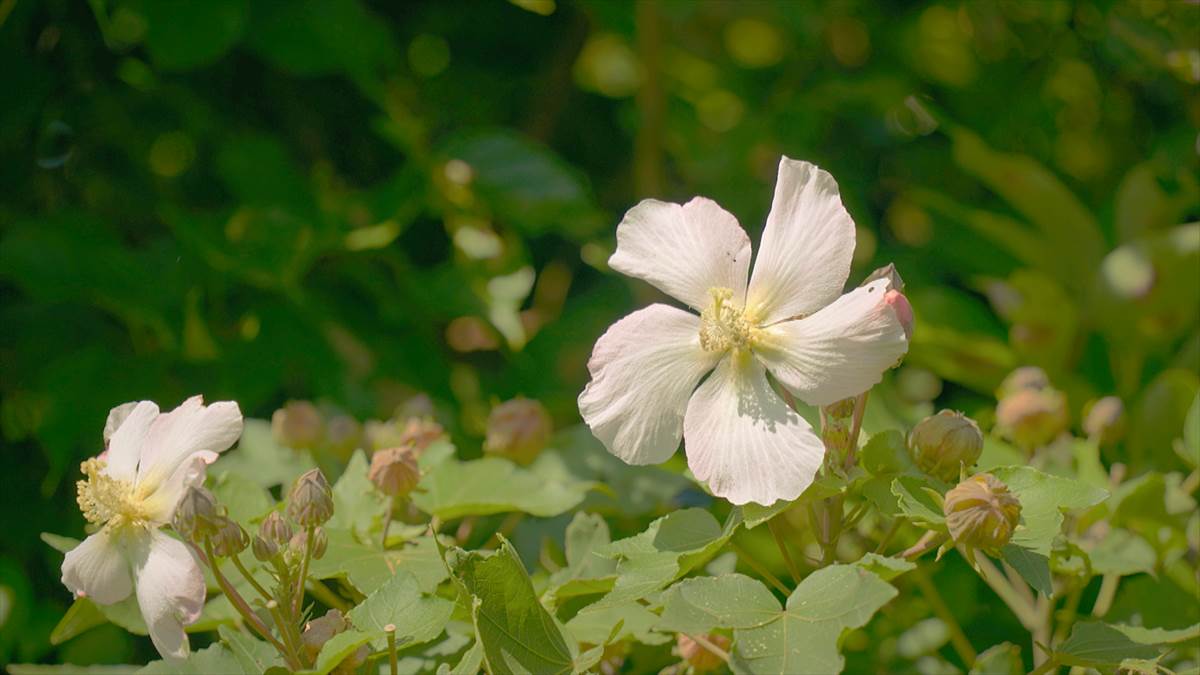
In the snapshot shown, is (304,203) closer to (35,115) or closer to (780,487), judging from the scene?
(35,115)

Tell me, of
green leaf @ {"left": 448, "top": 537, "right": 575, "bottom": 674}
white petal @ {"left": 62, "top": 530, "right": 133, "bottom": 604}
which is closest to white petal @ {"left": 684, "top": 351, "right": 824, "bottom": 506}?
green leaf @ {"left": 448, "top": 537, "right": 575, "bottom": 674}

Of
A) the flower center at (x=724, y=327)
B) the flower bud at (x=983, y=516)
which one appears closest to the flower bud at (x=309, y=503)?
the flower center at (x=724, y=327)

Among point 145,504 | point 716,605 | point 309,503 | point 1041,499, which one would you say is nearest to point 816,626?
point 716,605

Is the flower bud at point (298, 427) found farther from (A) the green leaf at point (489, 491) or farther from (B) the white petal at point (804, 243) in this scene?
(B) the white petal at point (804, 243)

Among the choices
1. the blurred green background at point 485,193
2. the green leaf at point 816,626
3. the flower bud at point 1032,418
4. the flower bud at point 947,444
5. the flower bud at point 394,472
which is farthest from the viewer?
the blurred green background at point 485,193

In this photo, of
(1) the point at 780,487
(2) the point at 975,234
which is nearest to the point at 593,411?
(1) the point at 780,487

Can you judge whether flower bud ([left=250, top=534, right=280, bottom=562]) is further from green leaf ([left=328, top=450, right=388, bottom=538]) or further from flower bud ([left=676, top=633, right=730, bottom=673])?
flower bud ([left=676, top=633, right=730, bottom=673])
